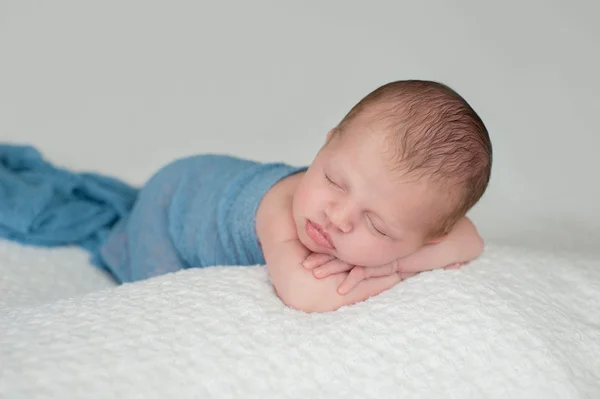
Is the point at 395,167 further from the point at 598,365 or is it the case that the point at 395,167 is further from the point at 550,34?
the point at 550,34

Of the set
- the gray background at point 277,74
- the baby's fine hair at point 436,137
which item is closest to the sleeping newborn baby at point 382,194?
the baby's fine hair at point 436,137

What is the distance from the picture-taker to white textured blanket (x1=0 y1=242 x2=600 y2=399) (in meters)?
0.94

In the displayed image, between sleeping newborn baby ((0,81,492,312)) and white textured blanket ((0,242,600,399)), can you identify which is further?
sleeping newborn baby ((0,81,492,312))

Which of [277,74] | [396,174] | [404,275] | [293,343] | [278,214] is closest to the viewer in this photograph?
[293,343]

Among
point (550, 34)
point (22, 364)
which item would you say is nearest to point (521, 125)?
point (550, 34)

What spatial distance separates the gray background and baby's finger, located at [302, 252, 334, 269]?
989 mm

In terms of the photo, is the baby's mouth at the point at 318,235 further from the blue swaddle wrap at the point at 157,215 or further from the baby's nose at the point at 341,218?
the blue swaddle wrap at the point at 157,215

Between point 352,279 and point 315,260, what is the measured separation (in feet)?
→ 0.24

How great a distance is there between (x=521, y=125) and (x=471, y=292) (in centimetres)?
125

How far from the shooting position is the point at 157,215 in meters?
1.71

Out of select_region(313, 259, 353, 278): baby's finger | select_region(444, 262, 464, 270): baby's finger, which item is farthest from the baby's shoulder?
select_region(444, 262, 464, 270): baby's finger

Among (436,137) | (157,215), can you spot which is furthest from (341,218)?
(157,215)

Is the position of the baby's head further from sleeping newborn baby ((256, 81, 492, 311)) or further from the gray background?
the gray background

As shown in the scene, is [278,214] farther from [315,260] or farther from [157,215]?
[157,215]
